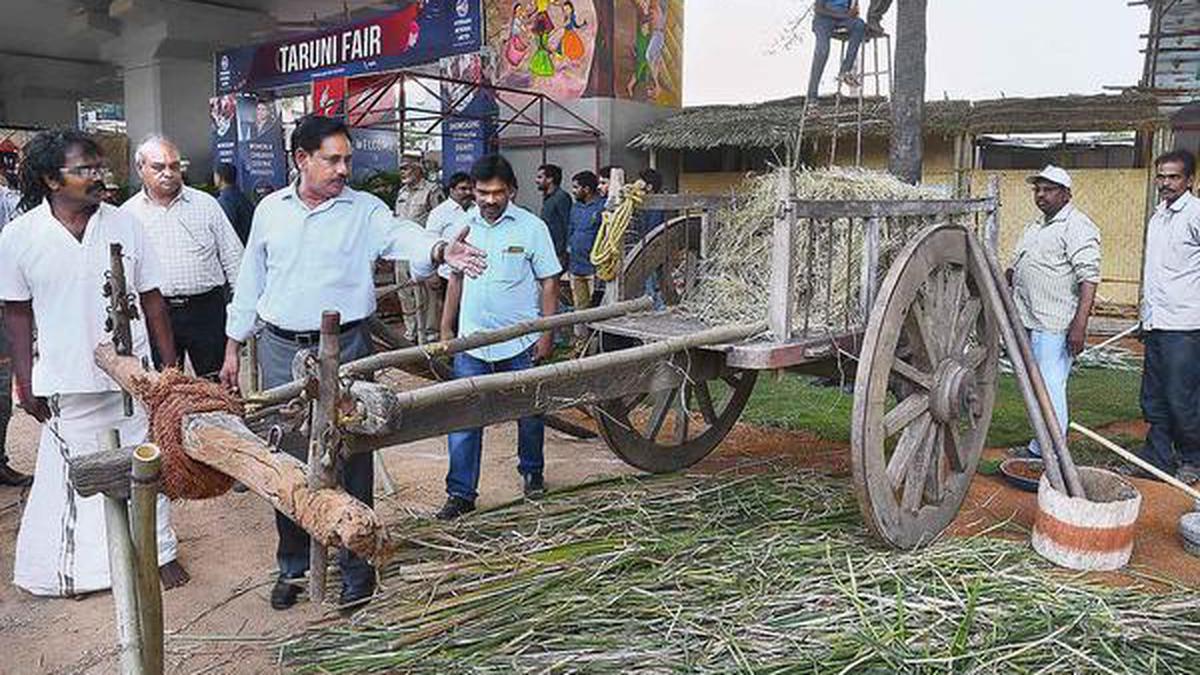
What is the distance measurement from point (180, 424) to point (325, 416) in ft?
1.41

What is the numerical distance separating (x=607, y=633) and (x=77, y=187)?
7.97ft

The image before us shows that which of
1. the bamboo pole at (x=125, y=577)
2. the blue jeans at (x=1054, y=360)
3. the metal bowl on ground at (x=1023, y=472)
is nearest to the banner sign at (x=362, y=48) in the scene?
the blue jeans at (x=1054, y=360)

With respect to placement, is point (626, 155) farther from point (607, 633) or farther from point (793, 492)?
point (607, 633)

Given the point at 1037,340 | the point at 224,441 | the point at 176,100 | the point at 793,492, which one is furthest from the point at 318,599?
the point at 176,100

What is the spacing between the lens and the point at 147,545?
1.94 metres

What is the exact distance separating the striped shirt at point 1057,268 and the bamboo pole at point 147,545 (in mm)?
4160

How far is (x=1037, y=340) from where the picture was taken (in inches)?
193

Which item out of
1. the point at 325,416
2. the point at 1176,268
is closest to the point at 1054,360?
the point at 1176,268

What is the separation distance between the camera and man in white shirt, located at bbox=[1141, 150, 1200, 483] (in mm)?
4773

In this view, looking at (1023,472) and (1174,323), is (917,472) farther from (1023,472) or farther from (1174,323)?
(1174,323)

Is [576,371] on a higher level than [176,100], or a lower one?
lower

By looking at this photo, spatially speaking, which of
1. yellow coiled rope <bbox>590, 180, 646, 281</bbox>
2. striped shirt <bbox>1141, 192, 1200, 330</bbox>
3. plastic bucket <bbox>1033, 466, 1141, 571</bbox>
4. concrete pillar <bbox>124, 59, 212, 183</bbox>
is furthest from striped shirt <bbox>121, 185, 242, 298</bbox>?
concrete pillar <bbox>124, 59, 212, 183</bbox>

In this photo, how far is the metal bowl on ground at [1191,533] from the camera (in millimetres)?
3857

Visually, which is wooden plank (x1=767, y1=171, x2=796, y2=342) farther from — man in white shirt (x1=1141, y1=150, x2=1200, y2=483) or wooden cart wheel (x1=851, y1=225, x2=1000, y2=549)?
man in white shirt (x1=1141, y1=150, x2=1200, y2=483)
